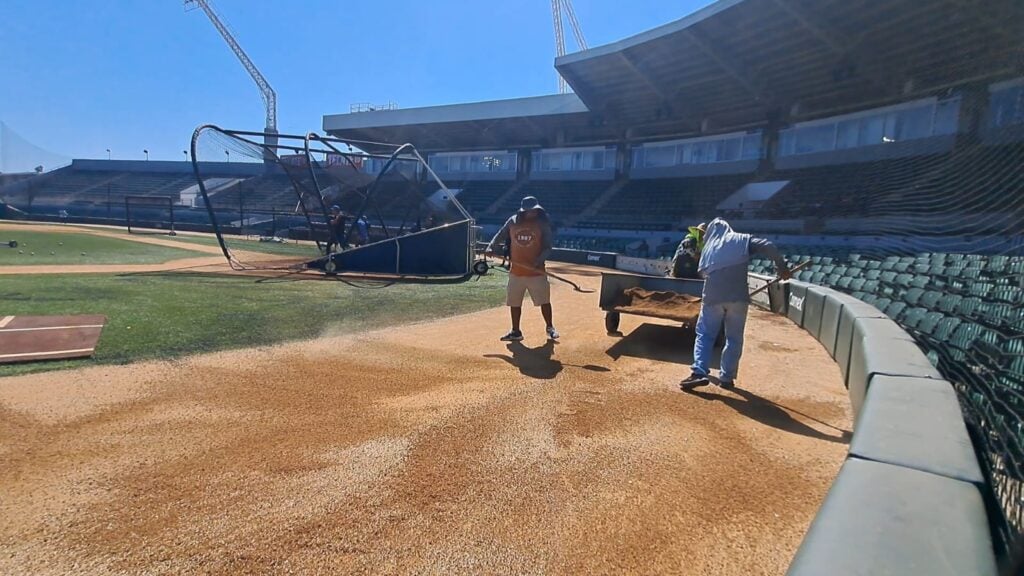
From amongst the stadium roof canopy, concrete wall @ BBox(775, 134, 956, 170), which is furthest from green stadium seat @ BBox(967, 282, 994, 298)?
concrete wall @ BBox(775, 134, 956, 170)

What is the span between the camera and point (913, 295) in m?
6.36

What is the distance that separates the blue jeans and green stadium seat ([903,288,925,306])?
3.03 metres

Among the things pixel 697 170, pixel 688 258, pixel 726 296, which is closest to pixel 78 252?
pixel 688 258

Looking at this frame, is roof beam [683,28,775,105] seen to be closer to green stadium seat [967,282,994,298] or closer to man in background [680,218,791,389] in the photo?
green stadium seat [967,282,994,298]

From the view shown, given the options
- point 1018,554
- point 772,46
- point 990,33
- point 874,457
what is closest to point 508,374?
point 874,457

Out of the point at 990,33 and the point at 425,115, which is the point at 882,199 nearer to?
the point at 990,33

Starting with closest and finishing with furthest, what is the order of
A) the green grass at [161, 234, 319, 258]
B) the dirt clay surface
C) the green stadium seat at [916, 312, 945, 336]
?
the dirt clay surface < the green stadium seat at [916, 312, 945, 336] < the green grass at [161, 234, 319, 258]

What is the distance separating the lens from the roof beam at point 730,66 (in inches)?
889

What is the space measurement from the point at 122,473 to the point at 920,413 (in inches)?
159

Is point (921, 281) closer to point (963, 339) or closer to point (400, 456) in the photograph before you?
point (963, 339)

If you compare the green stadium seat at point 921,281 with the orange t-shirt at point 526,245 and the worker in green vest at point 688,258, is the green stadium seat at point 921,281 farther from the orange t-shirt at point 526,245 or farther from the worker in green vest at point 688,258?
the orange t-shirt at point 526,245

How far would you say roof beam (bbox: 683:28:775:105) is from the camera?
22.6 metres

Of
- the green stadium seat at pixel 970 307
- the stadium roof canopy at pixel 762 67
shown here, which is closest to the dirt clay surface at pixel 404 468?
the green stadium seat at pixel 970 307

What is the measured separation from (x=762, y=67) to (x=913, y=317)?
2202 centimetres
